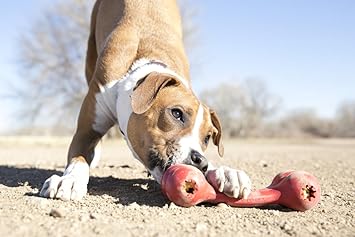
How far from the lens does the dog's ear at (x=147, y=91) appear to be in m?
4.23

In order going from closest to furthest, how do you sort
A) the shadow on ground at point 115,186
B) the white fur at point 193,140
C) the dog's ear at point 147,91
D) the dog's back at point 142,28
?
the shadow on ground at point 115,186 < the white fur at point 193,140 < the dog's ear at point 147,91 < the dog's back at point 142,28

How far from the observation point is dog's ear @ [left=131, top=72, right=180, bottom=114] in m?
4.23

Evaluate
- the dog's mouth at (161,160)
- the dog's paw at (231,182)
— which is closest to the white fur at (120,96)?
the dog's mouth at (161,160)

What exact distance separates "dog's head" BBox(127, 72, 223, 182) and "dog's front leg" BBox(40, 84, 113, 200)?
53 centimetres

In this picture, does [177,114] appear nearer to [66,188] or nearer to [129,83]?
[129,83]

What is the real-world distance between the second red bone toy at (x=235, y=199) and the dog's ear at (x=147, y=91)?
727 millimetres

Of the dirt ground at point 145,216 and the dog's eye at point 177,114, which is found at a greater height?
the dog's eye at point 177,114

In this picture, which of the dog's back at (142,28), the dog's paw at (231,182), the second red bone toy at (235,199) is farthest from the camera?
the dog's back at (142,28)

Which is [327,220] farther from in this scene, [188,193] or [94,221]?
[94,221]

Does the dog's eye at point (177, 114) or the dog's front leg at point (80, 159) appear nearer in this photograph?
the dog's front leg at point (80, 159)

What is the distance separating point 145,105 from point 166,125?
0.24 metres

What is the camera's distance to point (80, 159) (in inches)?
182

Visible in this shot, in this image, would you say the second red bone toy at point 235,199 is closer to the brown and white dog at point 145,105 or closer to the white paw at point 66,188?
the brown and white dog at point 145,105

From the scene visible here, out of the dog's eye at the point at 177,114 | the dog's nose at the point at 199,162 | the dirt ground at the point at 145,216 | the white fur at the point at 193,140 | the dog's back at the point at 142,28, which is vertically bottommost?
the dirt ground at the point at 145,216
